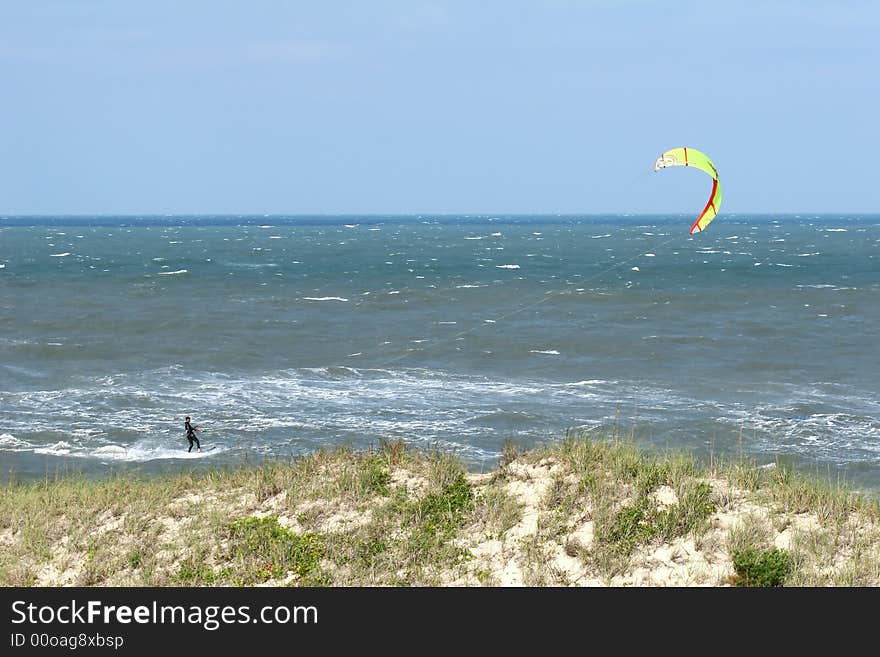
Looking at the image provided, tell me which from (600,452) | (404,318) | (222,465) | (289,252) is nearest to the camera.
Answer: (600,452)

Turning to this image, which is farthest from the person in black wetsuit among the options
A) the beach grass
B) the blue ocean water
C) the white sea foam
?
the beach grass

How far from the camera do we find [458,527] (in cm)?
1224

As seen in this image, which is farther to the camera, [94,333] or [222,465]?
[94,333]

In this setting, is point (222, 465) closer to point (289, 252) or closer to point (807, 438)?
point (807, 438)

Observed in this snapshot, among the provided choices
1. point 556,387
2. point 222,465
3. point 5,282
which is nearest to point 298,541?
point 222,465

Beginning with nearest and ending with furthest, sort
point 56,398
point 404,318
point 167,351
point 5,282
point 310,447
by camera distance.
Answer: point 310,447 → point 56,398 → point 167,351 → point 404,318 → point 5,282

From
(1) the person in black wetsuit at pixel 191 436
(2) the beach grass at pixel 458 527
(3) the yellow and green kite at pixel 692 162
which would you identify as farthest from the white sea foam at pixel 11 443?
(3) the yellow and green kite at pixel 692 162

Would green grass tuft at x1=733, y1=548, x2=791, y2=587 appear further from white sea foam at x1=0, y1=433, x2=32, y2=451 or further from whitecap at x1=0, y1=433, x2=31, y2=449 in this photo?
whitecap at x1=0, y1=433, x2=31, y2=449

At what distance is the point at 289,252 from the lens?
104750mm

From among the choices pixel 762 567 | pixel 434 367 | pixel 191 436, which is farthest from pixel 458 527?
pixel 434 367

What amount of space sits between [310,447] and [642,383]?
11.6 metres

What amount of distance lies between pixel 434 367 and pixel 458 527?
1926 centimetres

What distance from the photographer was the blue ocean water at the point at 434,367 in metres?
22.1

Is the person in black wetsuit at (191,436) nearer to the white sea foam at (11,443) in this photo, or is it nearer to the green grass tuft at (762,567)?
the white sea foam at (11,443)
